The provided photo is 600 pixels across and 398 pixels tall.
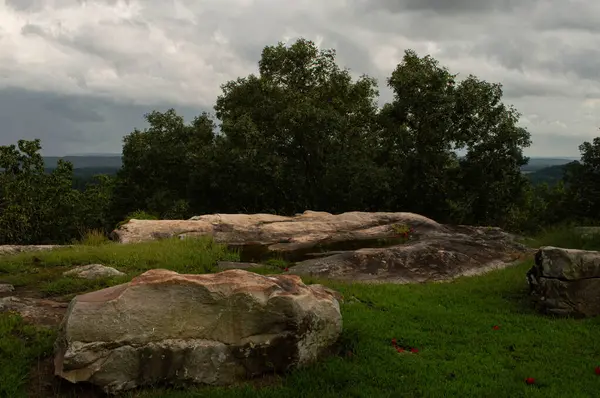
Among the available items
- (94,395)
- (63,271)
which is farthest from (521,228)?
(94,395)

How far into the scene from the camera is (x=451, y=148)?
33.4 metres

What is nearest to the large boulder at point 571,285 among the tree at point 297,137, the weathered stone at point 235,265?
the weathered stone at point 235,265

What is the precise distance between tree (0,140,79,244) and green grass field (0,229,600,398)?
3043cm

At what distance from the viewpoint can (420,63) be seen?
3450 centimetres

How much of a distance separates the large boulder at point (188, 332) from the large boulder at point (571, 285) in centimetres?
652

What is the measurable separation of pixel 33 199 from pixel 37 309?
3799cm

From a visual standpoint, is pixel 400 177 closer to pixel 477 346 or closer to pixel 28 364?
pixel 477 346

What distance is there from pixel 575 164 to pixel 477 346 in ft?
73.9

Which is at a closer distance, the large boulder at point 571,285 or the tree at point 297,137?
the large boulder at point 571,285

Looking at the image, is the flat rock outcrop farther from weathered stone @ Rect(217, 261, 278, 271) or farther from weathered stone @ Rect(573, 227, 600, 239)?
weathered stone @ Rect(573, 227, 600, 239)

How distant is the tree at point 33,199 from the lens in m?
41.4

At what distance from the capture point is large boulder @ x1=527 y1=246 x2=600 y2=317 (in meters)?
11.9

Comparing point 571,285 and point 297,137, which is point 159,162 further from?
point 571,285

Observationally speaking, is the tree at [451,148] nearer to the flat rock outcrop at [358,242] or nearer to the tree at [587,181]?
the tree at [587,181]
